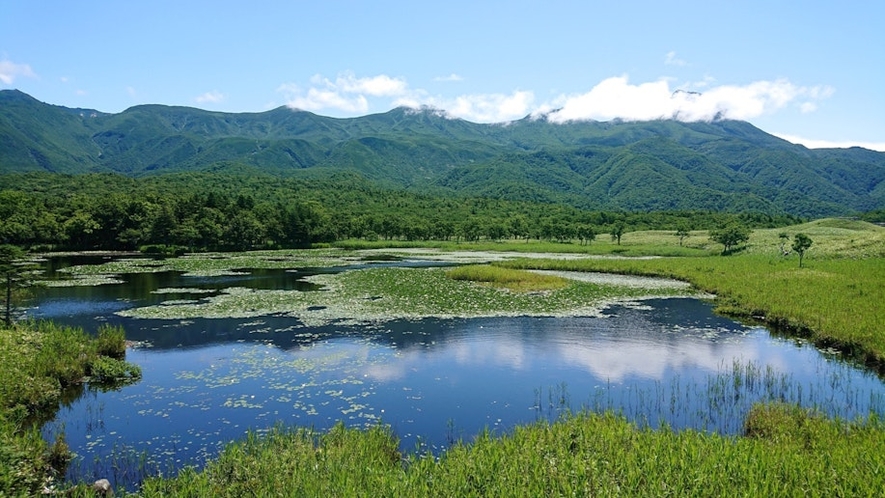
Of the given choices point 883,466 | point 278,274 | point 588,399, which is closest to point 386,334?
point 588,399

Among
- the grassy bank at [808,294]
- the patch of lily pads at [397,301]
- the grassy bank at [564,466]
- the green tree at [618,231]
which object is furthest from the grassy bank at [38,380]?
the green tree at [618,231]

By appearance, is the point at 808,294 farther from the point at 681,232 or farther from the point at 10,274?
the point at 681,232

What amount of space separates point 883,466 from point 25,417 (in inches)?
1018

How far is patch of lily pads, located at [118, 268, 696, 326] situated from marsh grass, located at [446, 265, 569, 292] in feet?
4.96

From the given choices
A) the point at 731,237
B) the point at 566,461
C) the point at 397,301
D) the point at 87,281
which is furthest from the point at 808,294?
the point at 87,281

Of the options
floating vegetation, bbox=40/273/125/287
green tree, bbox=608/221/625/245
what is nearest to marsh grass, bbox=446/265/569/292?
floating vegetation, bbox=40/273/125/287

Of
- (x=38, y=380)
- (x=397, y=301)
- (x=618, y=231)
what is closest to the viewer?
(x=38, y=380)

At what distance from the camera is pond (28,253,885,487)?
18328mm

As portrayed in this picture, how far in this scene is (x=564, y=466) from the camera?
41.7 ft

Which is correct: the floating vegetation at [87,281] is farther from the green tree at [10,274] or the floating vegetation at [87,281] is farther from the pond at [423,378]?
the green tree at [10,274]

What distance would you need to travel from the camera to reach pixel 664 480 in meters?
12.1

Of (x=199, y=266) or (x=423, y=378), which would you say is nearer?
(x=423, y=378)

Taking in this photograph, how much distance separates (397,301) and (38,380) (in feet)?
88.4

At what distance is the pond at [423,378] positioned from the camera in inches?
722
